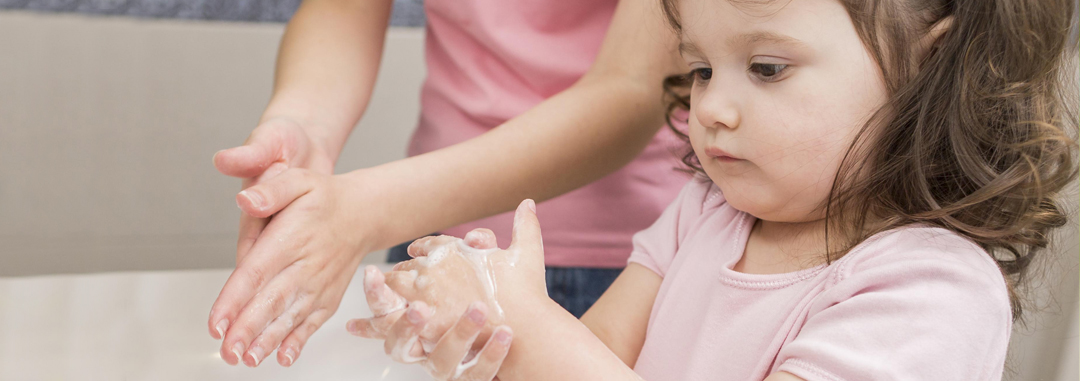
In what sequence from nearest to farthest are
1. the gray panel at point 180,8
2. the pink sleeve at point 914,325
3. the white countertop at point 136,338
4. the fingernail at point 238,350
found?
the pink sleeve at point 914,325, the fingernail at point 238,350, the white countertop at point 136,338, the gray panel at point 180,8

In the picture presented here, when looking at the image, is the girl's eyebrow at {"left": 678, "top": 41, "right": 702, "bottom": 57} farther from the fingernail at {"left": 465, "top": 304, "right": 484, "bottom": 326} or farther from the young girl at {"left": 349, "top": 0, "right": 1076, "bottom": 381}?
the fingernail at {"left": 465, "top": 304, "right": 484, "bottom": 326}

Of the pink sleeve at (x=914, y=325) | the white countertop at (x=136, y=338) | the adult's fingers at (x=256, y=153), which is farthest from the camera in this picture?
the white countertop at (x=136, y=338)

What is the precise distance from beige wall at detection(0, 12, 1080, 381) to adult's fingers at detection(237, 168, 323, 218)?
1163 mm

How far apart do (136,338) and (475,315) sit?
1.91 ft

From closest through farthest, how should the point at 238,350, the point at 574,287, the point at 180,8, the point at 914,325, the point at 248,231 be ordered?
the point at 914,325, the point at 238,350, the point at 248,231, the point at 574,287, the point at 180,8

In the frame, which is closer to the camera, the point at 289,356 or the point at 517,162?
the point at 289,356

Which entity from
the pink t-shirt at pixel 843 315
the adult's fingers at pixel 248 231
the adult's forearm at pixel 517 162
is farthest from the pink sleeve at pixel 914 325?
the adult's fingers at pixel 248 231

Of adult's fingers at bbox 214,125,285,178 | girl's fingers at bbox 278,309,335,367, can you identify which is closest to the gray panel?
adult's fingers at bbox 214,125,285,178

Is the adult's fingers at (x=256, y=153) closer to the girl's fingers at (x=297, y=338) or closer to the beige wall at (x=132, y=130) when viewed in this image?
the girl's fingers at (x=297, y=338)

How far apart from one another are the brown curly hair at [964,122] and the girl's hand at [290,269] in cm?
40

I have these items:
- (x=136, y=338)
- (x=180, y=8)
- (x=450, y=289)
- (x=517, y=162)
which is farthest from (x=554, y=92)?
(x=180, y=8)

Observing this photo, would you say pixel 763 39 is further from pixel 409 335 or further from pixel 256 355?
pixel 256 355

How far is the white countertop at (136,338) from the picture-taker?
0.83m

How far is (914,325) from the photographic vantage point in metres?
0.46
